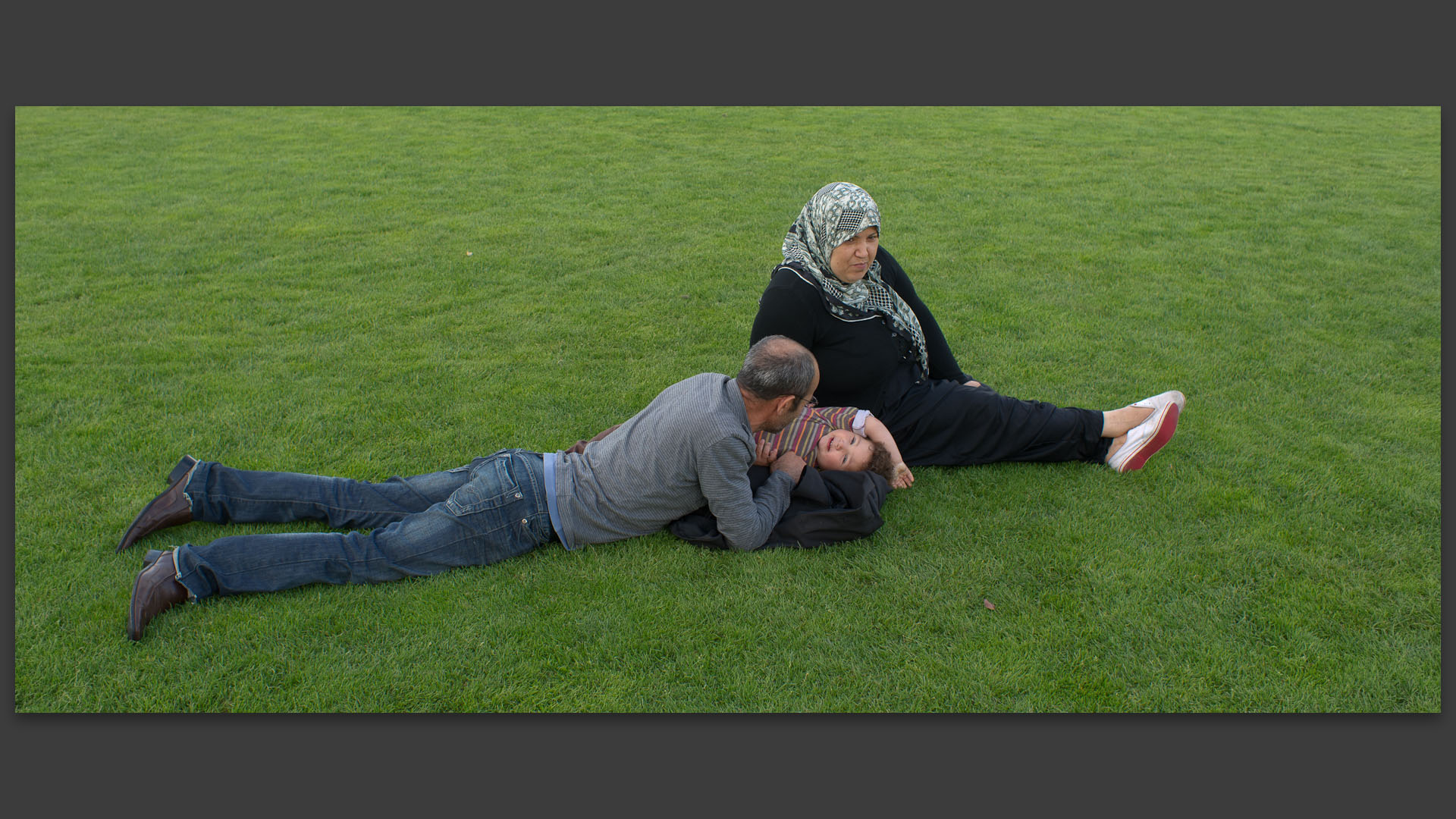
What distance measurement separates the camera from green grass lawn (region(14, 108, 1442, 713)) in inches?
152

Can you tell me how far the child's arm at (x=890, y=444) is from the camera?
5133mm

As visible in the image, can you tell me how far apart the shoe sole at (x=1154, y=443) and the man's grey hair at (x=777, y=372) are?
216 cm

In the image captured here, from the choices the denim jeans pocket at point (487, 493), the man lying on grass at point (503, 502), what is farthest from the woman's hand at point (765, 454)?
the denim jeans pocket at point (487, 493)

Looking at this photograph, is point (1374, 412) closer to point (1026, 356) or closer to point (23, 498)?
point (1026, 356)

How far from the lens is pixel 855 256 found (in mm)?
5125

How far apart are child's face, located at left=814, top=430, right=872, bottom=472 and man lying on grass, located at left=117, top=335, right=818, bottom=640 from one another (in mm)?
395

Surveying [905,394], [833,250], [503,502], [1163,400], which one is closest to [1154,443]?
[1163,400]

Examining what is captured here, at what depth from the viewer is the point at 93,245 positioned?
9.30 metres

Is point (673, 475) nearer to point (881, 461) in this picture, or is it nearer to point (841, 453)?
point (841, 453)

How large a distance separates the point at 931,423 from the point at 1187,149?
1052cm

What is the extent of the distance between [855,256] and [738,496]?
5.27 feet

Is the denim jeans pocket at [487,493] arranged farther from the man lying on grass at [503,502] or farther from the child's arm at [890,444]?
the child's arm at [890,444]

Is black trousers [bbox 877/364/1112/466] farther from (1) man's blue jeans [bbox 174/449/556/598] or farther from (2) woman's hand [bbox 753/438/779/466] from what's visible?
(1) man's blue jeans [bbox 174/449/556/598]

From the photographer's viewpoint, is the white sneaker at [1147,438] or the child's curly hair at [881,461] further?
the white sneaker at [1147,438]
